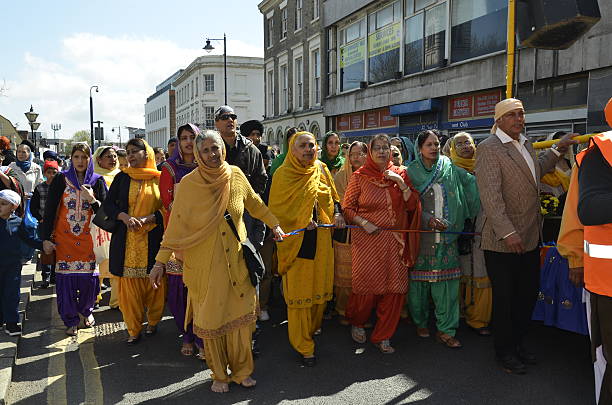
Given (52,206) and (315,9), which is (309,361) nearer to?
(52,206)

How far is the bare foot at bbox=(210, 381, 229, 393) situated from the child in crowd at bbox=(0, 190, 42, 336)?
92.6 inches

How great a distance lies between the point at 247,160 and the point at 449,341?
2556 millimetres

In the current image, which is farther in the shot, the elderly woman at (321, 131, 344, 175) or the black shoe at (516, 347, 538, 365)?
the elderly woman at (321, 131, 344, 175)

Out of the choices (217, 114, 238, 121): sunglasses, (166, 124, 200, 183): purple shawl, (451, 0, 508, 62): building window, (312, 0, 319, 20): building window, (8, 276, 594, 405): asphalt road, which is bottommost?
(8, 276, 594, 405): asphalt road

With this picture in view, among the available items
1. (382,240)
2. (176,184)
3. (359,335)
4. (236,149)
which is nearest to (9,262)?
(176,184)

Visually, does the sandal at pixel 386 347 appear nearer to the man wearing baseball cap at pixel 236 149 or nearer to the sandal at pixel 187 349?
the sandal at pixel 187 349

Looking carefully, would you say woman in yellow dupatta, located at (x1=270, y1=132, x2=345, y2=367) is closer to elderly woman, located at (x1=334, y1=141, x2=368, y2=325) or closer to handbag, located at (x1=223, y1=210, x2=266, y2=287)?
handbag, located at (x1=223, y1=210, x2=266, y2=287)

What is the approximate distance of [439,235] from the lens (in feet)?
16.0

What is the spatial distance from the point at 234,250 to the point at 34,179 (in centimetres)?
753

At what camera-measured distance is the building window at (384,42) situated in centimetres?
1800

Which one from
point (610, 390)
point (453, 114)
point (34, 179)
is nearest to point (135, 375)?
point (610, 390)

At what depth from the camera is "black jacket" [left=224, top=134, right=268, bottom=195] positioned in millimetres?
5047

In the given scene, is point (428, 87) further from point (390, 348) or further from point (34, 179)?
point (390, 348)

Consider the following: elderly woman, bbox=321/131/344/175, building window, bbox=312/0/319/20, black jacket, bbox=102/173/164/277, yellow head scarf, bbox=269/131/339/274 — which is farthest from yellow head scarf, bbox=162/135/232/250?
building window, bbox=312/0/319/20
